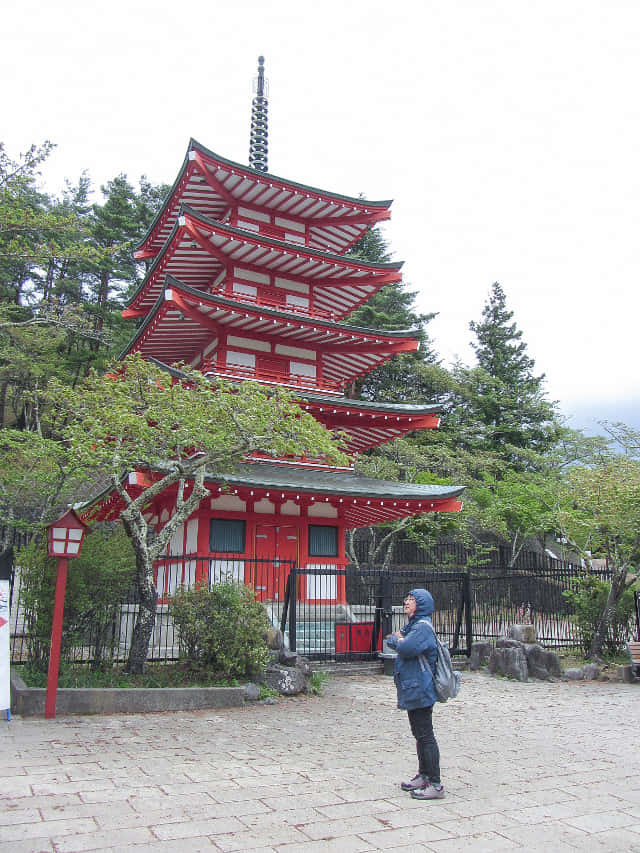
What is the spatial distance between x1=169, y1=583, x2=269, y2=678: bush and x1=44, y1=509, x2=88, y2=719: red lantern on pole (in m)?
2.21

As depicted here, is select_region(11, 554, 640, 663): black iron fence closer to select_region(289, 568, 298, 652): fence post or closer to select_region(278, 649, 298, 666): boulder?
select_region(289, 568, 298, 652): fence post

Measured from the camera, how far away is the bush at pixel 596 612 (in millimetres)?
15500

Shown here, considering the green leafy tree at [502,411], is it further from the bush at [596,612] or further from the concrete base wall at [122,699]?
the concrete base wall at [122,699]

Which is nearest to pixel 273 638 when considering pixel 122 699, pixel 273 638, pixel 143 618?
pixel 273 638

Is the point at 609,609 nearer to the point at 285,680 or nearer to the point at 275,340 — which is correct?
the point at 285,680

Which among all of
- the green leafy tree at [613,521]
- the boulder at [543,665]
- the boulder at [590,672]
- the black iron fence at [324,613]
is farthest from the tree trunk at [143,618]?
the green leafy tree at [613,521]

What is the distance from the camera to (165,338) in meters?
21.3

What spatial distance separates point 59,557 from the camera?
9164 millimetres

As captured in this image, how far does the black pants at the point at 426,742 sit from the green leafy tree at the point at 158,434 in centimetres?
630

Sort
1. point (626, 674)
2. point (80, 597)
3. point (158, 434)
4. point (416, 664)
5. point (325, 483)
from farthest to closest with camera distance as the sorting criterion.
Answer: point (325, 483)
point (626, 674)
point (158, 434)
point (80, 597)
point (416, 664)

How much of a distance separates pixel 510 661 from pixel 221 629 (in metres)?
6.97

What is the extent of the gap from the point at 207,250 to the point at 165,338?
3.31 meters

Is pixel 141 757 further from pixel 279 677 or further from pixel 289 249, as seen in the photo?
pixel 289 249

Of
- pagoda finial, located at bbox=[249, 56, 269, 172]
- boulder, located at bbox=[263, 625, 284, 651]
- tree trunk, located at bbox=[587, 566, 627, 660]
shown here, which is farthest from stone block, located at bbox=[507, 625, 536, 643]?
pagoda finial, located at bbox=[249, 56, 269, 172]
